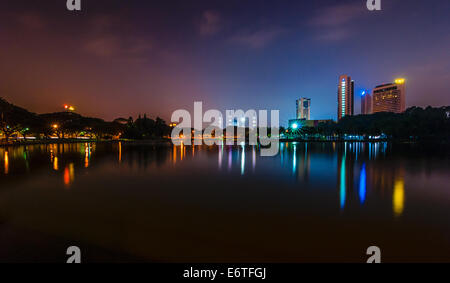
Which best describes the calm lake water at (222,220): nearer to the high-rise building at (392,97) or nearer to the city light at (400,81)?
the high-rise building at (392,97)

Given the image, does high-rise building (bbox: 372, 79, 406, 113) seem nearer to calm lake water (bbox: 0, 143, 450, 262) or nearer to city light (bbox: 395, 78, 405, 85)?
city light (bbox: 395, 78, 405, 85)

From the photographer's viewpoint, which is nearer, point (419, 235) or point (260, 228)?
point (419, 235)

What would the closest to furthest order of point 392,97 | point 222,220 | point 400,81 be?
1. point 222,220
2. point 400,81
3. point 392,97

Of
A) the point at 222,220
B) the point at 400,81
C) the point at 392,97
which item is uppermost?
the point at 400,81

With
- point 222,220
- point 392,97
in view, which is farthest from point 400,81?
point 222,220

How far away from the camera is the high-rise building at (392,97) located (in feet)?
544

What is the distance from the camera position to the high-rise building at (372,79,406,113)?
544 feet

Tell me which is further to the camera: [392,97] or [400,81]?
[392,97]

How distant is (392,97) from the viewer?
170375mm

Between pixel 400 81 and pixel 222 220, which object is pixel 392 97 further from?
pixel 222 220
